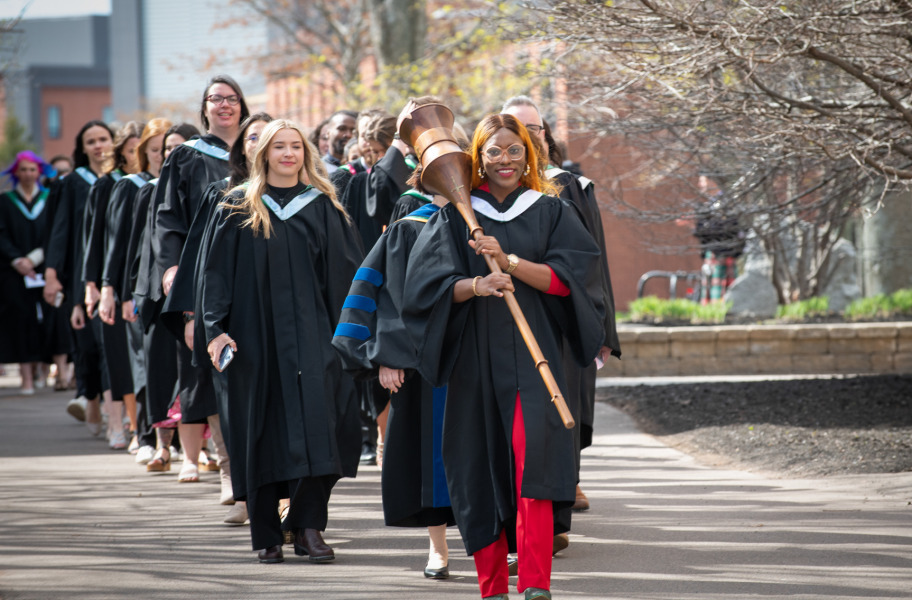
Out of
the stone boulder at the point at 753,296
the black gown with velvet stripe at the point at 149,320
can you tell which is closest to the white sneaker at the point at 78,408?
the black gown with velvet stripe at the point at 149,320

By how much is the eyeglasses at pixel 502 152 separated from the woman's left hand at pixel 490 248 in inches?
16.0

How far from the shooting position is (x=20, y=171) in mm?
12828

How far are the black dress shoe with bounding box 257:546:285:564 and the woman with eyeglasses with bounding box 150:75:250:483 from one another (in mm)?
1437

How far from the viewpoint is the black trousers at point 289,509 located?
5293 mm

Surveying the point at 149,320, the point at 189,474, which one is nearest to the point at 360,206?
the point at 149,320

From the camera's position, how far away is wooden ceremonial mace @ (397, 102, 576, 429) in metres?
4.25

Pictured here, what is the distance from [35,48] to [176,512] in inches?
4211

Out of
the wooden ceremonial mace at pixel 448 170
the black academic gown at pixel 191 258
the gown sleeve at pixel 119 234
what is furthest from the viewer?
the gown sleeve at pixel 119 234

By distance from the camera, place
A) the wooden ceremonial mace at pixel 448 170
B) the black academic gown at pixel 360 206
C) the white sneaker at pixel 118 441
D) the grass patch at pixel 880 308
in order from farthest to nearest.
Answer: the grass patch at pixel 880 308 < the white sneaker at pixel 118 441 < the black academic gown at pixel 360 206 < the wooden ceremonial mace at pixel 448 170

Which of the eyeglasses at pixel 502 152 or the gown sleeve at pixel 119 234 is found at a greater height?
the eyeglasses at pixel 502 152

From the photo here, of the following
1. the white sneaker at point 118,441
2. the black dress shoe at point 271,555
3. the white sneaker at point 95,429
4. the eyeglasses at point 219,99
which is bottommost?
the white sneaker at point 95,429

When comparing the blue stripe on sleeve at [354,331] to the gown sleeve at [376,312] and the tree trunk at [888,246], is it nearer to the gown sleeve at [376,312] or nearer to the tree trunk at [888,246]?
the gown sleeve at [376,312]

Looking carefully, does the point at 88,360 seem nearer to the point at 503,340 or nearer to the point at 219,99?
the point at 219,99

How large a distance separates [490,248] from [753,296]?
11549 mm
